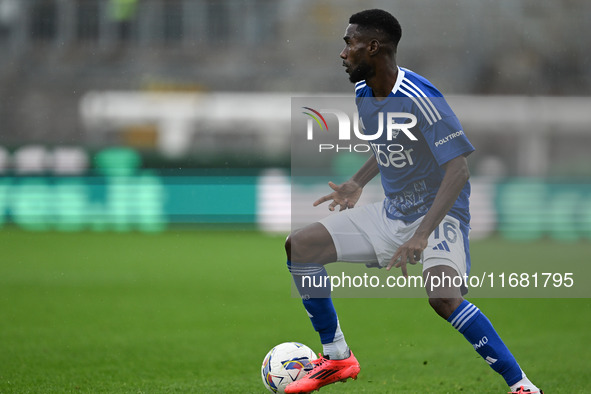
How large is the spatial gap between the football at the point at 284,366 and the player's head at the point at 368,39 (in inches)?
52.3

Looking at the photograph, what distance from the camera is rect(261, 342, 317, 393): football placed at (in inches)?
138

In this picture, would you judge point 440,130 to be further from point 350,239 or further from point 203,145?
point 203,145

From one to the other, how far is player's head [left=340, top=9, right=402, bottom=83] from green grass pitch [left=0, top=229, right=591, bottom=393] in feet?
4.27

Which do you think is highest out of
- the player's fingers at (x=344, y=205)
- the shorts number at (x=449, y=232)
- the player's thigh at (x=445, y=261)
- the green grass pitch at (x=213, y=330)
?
the player's fingers at (x=344, y=205)

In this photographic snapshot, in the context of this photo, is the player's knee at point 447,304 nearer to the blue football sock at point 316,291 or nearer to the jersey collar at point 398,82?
the blue football sock at point 316,291

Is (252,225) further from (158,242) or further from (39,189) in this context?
(39,189)

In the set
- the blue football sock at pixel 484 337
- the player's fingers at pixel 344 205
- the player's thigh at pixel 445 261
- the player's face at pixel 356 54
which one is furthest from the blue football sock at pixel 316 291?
the player's face at pixel 356 54

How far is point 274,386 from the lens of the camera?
3.50m

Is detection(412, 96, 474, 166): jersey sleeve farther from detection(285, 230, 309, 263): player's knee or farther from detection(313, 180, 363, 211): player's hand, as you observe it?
detection(285, 230, 309, 263): player's knee

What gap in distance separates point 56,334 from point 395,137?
9.36ft

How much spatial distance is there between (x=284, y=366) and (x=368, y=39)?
152cm

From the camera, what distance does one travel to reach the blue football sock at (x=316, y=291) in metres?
3.52

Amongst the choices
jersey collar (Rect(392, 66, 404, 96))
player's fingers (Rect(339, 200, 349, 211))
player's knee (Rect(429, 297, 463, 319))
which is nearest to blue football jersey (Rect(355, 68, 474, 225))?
jersey collar (Rect(392, 66, 404, 96))

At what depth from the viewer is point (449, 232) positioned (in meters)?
3.29
